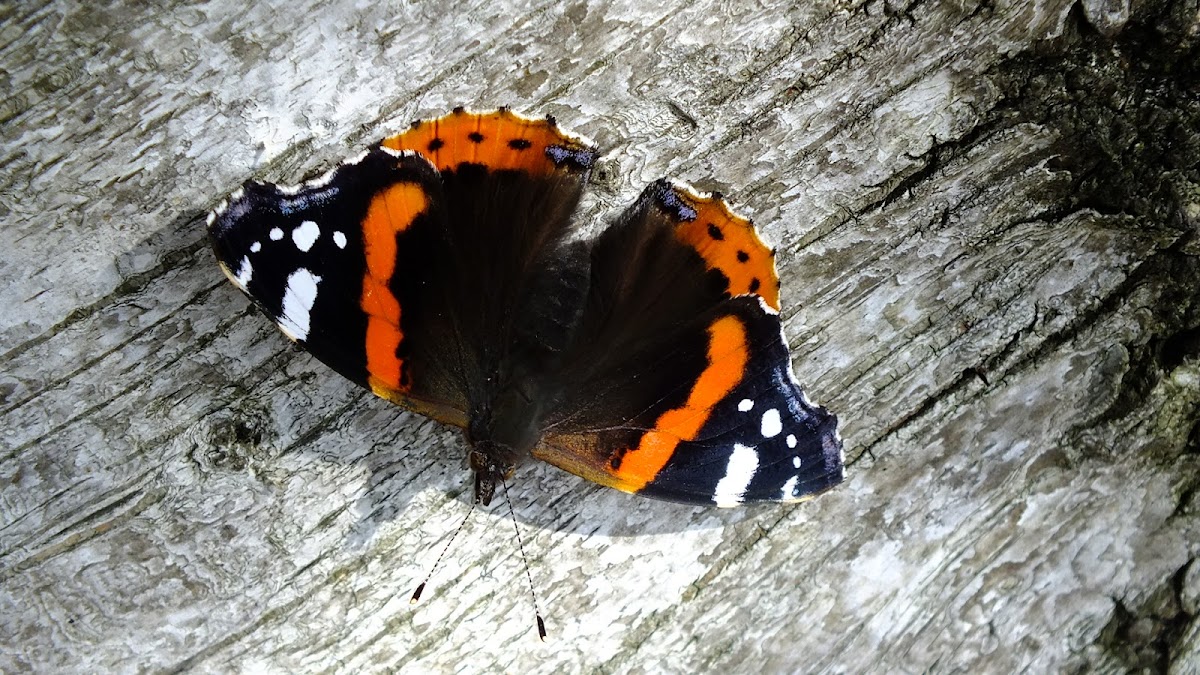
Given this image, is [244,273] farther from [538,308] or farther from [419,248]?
[538,308]

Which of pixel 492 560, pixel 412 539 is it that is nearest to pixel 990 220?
pixel 492 560

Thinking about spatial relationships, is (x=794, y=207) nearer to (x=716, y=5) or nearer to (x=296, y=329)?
(x=716, y=5)

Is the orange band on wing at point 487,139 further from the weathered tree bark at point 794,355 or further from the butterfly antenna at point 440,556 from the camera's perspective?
the butterfly antenna at point 440,556

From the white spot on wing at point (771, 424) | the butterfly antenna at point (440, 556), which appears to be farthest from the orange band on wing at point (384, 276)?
the white spot on wing at point (771, 424)

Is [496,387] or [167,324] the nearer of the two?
[167,324]

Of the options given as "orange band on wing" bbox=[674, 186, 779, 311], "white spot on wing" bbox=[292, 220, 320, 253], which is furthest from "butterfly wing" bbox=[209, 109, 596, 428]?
"orange band on wing" bbox=[674, 186, 779, 311]

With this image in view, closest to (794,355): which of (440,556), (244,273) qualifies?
(440,556)
